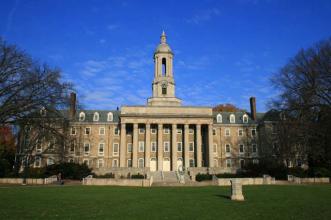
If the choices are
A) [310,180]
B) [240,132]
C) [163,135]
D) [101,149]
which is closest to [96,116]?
[101,149]

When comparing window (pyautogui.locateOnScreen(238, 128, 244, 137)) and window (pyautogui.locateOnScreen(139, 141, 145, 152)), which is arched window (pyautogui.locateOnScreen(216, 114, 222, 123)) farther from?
window (pyautogui.locateOnScreen(139, 141, 145, 152))

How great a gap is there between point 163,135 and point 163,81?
417 inches

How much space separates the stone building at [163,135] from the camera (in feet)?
215

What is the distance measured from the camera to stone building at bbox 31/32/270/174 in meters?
65.5

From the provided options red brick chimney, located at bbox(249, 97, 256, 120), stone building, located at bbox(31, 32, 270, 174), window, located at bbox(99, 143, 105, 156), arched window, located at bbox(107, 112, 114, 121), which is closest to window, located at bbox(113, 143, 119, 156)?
stone building, located at bbox(31, 32, 270, 174)

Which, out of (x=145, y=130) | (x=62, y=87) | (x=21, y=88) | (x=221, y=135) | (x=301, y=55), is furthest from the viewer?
(x=221, y=135)

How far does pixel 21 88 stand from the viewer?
3644 centimetres

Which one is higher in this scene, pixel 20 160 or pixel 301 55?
pixel 301 55

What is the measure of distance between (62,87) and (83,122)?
106 feet

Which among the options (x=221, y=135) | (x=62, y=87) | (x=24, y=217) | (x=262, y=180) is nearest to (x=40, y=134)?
(x=62, y=87)

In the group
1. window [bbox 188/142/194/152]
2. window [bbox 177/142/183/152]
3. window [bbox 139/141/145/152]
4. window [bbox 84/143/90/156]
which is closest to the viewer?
window [bbox 139/141/145/152]

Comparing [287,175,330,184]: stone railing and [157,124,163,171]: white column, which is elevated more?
[157,124,163,171]: white column

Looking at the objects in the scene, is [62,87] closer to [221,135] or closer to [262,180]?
[262,180]

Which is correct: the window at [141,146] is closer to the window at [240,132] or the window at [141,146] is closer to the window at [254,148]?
the window at [240,132]
